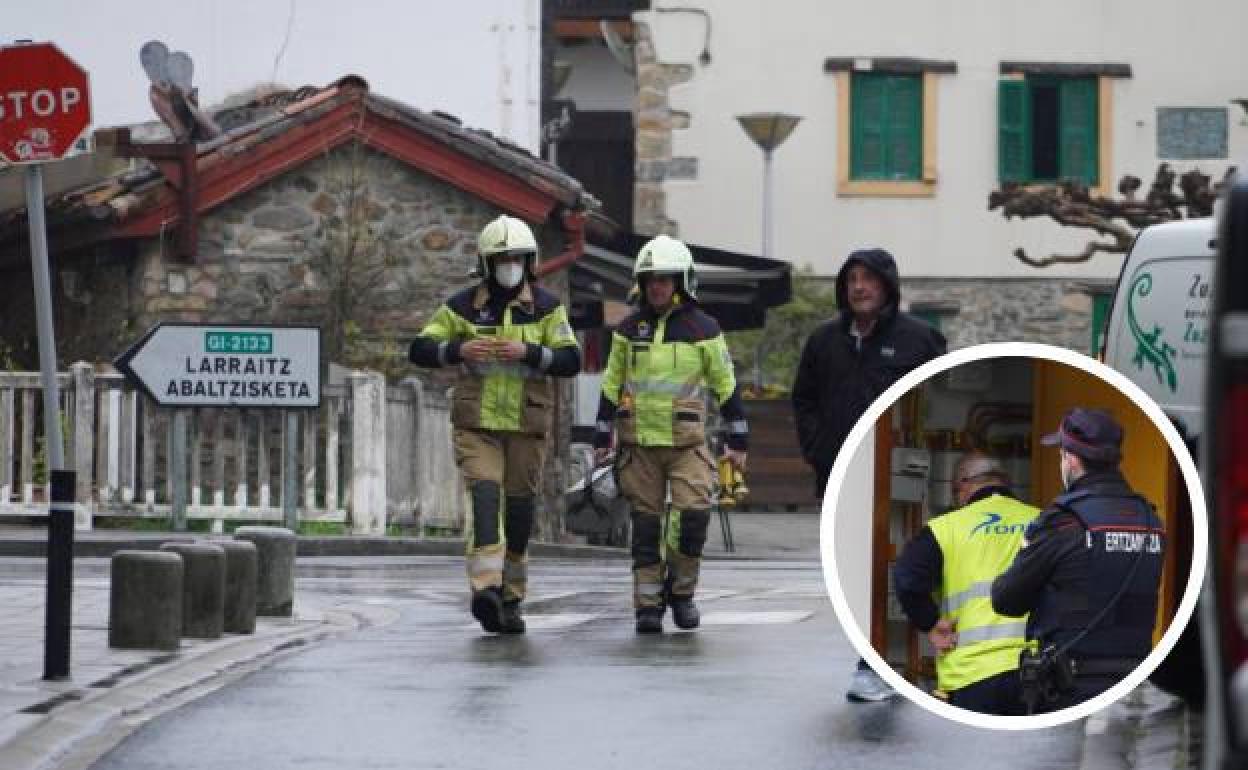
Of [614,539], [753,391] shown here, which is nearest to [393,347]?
[614,539]

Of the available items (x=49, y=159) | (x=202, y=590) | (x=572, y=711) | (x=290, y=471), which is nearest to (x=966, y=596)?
(x=572, y=711)

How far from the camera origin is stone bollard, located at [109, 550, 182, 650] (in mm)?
12789

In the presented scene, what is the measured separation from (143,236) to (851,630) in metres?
22.2

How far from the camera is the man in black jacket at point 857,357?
10.5 metres

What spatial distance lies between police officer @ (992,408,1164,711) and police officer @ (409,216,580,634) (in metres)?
7.95

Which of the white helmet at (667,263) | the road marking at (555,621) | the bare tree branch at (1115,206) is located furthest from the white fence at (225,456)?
the bare tree branch at (1115,206)

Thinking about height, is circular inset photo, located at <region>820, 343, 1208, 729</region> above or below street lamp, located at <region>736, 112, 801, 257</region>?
below

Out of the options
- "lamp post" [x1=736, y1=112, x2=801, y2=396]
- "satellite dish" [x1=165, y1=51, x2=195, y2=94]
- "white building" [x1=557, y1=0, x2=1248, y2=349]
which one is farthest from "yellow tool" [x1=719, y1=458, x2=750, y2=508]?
"white building" [x1=557, y1=0, x2=1248, y2=349]

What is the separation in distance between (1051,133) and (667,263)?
30277 millimetres

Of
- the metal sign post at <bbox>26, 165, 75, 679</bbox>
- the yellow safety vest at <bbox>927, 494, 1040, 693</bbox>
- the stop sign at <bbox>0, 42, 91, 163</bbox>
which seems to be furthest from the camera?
the stop sign at <bbox>0, 42, 91, 163</bbox>

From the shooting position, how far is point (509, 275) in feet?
45.4

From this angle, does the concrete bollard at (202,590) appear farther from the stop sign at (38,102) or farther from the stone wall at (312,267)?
the stone wall at (312,267)

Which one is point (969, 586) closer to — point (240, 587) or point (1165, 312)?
point (1165, 312)

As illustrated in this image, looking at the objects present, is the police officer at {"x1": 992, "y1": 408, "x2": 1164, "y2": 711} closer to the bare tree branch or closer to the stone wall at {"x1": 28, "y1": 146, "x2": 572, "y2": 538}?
the stone wall at {"x1": 28, "y1": 146, "x2": 572, "y2": 538}
